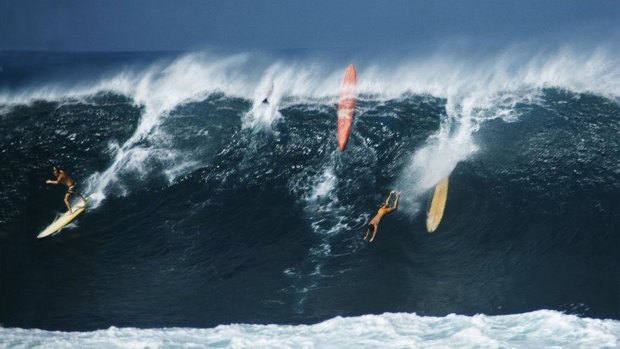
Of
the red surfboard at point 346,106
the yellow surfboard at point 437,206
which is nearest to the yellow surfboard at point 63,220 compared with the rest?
the red surfboard at point 346,106

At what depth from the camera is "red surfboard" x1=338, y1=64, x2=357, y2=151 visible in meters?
10.2

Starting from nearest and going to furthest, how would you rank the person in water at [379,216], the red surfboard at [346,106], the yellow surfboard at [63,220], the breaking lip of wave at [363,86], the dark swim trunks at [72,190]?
the person in water at [379,216]
the yellow surfboard at [63,220]
the dark swim trunks at [72,190]
the breaking lip of wave at [363,86]
the red surfboard at [346,106]

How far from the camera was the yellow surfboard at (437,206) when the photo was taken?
30.2ft

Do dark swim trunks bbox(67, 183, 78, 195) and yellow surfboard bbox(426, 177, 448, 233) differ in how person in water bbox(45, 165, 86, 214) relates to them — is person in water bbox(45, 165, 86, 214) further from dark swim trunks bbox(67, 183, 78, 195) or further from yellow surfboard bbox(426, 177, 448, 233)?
yellow surfboard bbox(426, 177, 448, 233)

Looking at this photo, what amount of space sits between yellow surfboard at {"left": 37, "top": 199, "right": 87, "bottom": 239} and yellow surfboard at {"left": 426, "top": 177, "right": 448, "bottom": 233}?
5.09m

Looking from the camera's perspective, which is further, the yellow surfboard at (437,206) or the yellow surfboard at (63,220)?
the yellow surfboard at (63,220)

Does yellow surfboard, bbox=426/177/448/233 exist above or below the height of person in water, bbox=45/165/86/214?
below

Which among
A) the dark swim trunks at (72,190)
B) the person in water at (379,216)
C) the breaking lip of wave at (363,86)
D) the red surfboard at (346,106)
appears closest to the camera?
the person in water at (379,216)

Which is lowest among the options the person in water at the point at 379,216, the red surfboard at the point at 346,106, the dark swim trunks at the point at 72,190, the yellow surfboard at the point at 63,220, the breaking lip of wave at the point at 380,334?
the breaking lip of wave at the point at 380,334

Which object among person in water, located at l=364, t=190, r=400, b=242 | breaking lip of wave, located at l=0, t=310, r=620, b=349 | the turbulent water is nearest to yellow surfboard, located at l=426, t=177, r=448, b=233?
the turbulent water

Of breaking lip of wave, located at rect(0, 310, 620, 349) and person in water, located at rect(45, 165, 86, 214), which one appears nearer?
breaking lip of wave, located at rect(0, 310, 620, 349)

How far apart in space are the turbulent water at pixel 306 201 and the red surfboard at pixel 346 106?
0.16 m

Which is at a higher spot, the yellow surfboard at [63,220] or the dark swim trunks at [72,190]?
the dark swim trunks at [72,190]

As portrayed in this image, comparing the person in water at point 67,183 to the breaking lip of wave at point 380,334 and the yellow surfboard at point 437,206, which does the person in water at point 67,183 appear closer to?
the breaking lip of wave at point 380,334
